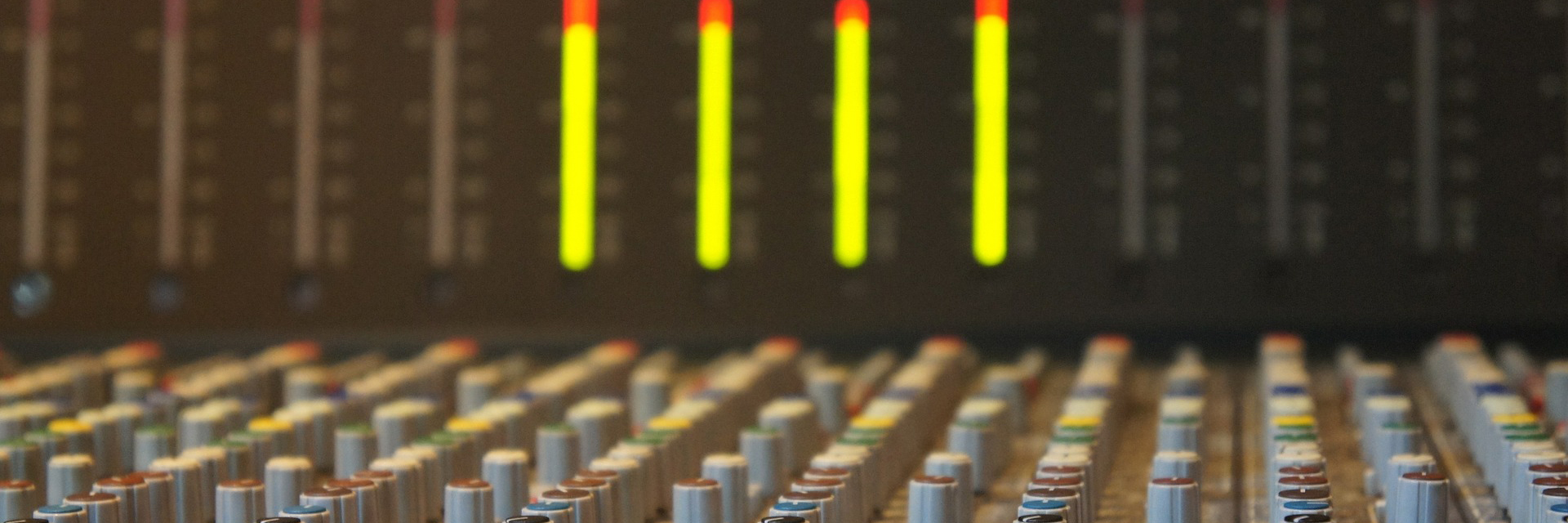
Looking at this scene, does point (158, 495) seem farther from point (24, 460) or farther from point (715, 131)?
point (715, 131)

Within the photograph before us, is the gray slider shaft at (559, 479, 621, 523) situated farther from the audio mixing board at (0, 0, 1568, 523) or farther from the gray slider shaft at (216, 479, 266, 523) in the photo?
the audio mixing board at (0, 0, 1568, 523)

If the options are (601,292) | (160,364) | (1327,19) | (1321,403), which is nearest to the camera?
(1321,403)

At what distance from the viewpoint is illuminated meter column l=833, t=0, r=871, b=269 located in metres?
4.52

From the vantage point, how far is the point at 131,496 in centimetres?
212

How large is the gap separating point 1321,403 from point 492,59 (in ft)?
7.12

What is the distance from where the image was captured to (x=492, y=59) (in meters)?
4.71

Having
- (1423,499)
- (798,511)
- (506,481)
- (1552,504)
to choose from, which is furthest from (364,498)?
(1552,504)

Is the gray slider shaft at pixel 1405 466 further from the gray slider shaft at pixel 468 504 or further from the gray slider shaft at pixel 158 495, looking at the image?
the gray slider shaft at pixel 158 495

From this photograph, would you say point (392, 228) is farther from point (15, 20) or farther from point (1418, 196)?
point (1418, 196)

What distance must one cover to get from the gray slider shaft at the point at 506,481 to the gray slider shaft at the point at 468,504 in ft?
0.63

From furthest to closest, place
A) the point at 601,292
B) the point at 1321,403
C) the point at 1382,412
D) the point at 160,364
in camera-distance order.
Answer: the point at 601,292 → the point at 160,364 → the point at 1321,403 → the point at 1382,412

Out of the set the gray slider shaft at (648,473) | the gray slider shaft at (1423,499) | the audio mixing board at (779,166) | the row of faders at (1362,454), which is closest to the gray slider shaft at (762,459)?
the gray slider shaft at (648,473)

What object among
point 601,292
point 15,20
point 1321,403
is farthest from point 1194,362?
point 15,20

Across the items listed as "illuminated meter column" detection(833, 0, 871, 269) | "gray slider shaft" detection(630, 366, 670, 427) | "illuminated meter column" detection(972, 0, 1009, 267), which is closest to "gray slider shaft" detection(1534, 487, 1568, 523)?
"gray slider shaft" detection(630, 366, 670, 427)
